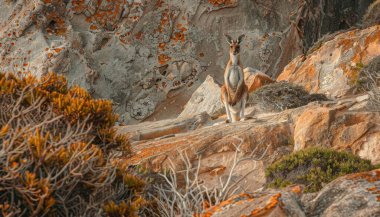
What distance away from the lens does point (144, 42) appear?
2005cm

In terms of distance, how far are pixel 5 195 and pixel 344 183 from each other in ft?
10.3

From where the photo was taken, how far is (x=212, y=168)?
12016 millimetres

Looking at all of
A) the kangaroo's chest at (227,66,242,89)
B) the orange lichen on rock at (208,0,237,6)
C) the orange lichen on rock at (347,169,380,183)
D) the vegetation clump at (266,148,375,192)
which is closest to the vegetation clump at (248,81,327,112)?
the kangaroo's chest at (227,66,242,89)

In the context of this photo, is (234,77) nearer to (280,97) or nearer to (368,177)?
(280,97)

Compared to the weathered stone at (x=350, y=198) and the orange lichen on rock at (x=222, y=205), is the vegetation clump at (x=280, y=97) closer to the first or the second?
the weathered stone at (x=350, y=198)

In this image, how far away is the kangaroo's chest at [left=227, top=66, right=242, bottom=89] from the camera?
15.5 metres

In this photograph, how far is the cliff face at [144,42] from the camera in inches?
745

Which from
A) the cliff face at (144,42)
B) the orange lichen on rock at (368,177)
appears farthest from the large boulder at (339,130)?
the cliff face at (144,42)

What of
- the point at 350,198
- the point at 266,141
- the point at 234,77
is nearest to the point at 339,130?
the point at 266,141

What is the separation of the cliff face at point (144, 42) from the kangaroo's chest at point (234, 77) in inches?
171

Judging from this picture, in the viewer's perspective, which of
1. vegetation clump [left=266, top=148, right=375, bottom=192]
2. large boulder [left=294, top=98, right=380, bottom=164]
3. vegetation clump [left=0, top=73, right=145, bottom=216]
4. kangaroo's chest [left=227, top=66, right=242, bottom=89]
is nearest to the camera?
vegetation clump [left=0, top=73, right=145, bottom=216]

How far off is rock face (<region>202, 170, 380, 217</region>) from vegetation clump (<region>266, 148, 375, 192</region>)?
2.48 metres

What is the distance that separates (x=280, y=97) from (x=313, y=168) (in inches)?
275

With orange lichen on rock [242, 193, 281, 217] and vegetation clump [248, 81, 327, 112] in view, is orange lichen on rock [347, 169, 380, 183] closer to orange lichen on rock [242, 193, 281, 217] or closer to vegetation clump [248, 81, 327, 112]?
orange lichen on rock [242, 193, 281, 217]
